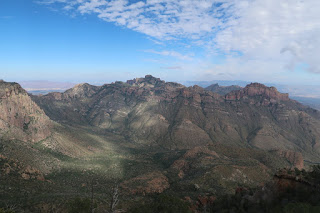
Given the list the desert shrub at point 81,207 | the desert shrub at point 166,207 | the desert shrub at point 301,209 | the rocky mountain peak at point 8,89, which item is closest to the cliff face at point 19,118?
the rocky mountain peak at point 8,89

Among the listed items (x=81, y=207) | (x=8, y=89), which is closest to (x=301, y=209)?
(x=81, y=207)

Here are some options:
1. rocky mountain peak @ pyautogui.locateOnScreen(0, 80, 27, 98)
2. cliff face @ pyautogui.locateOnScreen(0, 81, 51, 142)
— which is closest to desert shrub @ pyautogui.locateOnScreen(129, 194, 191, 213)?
cliff face @ pyautogui.locateOnScreen(0, 81, 51, 142)

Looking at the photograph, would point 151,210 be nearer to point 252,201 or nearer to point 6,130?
point 252,201

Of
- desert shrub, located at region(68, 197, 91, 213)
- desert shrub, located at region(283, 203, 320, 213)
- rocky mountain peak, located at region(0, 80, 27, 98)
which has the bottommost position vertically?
desert shrub, located at region(68, 197, 91, 213)

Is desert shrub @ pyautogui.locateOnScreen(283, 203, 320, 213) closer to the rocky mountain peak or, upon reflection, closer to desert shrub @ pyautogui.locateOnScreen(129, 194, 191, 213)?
desert shrub @ pyautogui.locateOnScreen(129, 194, 191, 213)

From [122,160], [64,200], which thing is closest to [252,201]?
[64,200]

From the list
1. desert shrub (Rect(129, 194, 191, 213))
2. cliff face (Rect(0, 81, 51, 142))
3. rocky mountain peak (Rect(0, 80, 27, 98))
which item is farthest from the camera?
rocky mountain peak (Rect(0, 80, 27, 98))

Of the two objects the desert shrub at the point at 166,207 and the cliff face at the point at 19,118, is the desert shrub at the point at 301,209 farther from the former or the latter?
the cliff face at the point at 19,118

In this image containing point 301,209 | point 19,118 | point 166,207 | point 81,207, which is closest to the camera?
point 301,209

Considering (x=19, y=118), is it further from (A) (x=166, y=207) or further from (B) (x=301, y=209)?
(B) (x=301, y=209)
